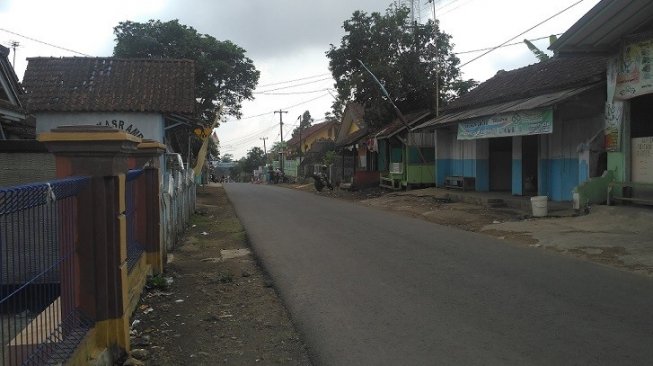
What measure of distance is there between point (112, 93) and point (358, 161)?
2174 cm

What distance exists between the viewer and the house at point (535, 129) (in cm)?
1483

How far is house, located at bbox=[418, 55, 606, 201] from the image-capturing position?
14.8 meters

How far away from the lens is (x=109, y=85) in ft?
58.6

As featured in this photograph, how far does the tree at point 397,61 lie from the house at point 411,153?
4.00ft

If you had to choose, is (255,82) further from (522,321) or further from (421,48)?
(522,321)

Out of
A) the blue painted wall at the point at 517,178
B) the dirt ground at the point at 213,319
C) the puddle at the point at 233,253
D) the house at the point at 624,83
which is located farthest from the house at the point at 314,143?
the dirt ground at the point at 213,319

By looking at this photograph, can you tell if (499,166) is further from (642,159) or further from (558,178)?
(642,159)

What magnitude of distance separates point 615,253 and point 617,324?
460cm

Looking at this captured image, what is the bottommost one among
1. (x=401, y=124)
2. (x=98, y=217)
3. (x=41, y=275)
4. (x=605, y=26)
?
(x=41, y=275)

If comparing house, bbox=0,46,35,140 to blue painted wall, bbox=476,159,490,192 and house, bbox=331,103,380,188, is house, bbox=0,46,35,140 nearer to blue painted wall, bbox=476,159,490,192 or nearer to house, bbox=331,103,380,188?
blue painted wall, bbox=476,159,490,192

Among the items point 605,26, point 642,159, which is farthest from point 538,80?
point 642,159

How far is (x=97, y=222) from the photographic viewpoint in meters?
4.36

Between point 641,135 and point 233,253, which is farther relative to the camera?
point 641,135

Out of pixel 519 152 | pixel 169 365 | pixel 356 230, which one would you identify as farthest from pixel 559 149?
pixel 169 365
